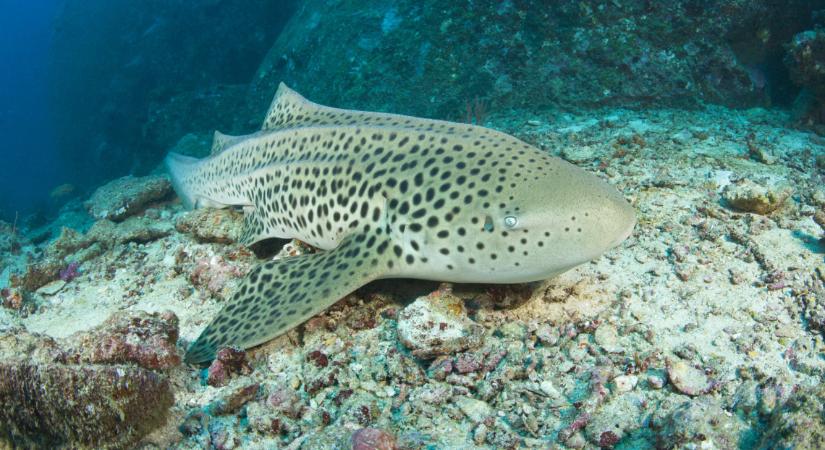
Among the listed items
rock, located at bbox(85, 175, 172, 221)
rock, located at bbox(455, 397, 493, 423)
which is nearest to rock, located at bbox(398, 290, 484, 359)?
rock, located at bbox(455, 397, 493, 423)

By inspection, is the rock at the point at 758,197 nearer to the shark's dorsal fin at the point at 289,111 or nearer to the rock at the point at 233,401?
the shark's dorsal fin at the point at 289,111

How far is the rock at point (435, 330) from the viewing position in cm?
330

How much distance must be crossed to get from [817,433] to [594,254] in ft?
4.71

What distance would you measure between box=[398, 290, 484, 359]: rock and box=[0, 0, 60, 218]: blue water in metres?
55.2

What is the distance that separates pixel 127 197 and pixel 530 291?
24.6ft

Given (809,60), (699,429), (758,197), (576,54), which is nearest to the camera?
(699,429)

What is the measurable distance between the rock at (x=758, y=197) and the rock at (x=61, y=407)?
5.21 meters

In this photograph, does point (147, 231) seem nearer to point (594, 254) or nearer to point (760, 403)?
point (594, 254)

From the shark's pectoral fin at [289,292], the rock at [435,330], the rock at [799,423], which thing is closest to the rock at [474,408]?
the rock at [435,330]

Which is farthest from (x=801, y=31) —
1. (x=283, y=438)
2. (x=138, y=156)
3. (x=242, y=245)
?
(x=138, y=156)

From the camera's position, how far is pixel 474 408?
293cm

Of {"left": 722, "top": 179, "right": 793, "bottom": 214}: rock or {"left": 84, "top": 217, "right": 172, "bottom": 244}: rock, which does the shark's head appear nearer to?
{"left": 722, "top": 179, "right": 793, "bottom": 214}: rock

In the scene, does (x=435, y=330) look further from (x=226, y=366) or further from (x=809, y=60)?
(x=809, y=60)

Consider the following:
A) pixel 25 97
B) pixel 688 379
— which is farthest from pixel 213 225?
pixel 25 97
